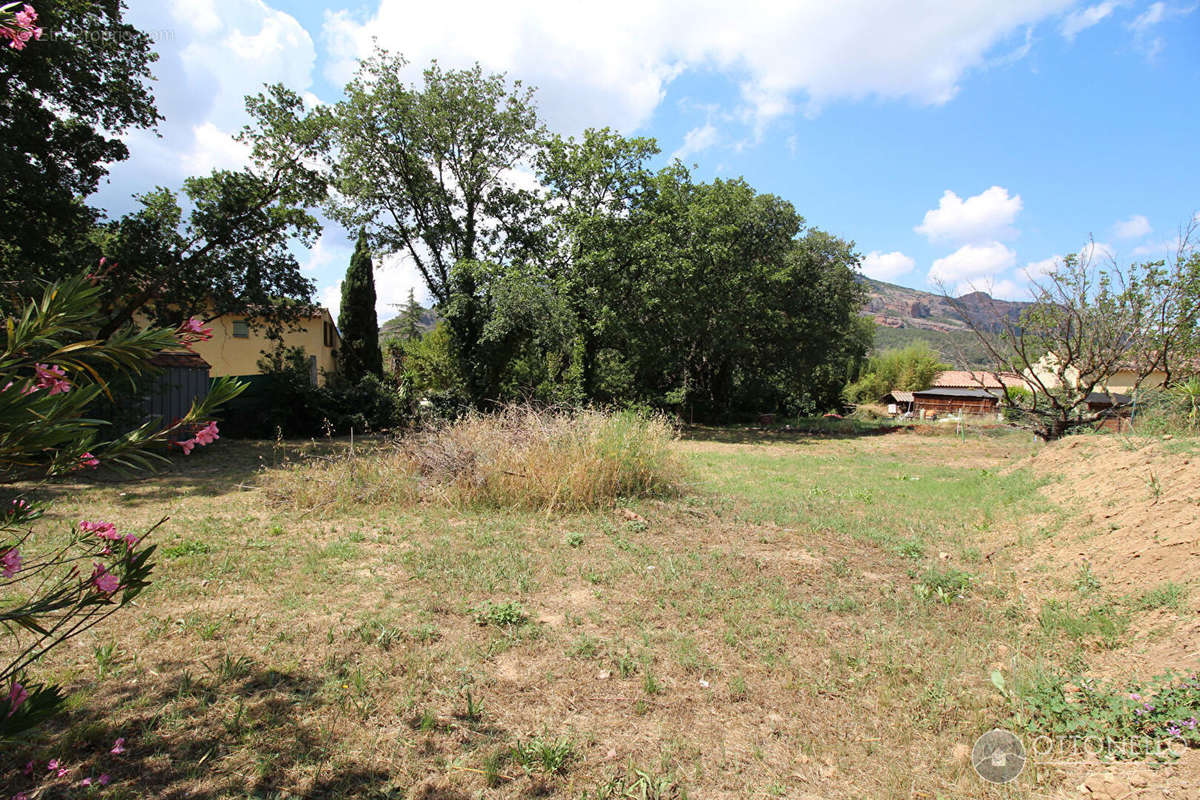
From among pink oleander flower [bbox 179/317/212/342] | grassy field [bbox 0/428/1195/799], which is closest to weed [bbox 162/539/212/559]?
grassy field [bbox 0/428/1195/799]

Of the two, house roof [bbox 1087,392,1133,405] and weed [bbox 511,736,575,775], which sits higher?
house roof [bbox 1087,392,1133,405]

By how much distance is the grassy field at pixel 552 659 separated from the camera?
8.39 ft

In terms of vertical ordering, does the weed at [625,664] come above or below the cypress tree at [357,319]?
below

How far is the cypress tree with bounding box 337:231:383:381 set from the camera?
2648cm

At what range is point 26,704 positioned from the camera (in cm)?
145

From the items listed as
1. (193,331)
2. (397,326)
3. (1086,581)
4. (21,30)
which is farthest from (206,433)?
(397,326)

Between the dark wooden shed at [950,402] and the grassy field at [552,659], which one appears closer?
the grassy field at [552,659]

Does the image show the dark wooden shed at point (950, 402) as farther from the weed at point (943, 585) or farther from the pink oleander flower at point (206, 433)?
the pink oleander flower at point (206, 433)

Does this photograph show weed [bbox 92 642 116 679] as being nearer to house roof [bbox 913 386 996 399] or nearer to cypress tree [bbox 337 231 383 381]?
cypress tree [bbox 337 231 383 381]

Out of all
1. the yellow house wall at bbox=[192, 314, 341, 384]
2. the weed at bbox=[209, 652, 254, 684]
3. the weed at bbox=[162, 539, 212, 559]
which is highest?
the yellow house wall at bbox=[192, 314, 341, 384]

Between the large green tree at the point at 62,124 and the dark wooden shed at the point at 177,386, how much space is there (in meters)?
2.80

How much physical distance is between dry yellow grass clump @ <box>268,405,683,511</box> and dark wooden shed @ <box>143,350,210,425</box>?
7.31 metres

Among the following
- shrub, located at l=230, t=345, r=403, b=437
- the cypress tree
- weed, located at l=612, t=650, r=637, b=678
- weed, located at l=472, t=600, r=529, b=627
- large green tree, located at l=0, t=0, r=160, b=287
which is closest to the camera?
weed, located at l=612, t=650, r=637, b=678

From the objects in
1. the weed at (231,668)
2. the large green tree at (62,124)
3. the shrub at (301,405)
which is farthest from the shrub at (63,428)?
the shrub at (301,405)
